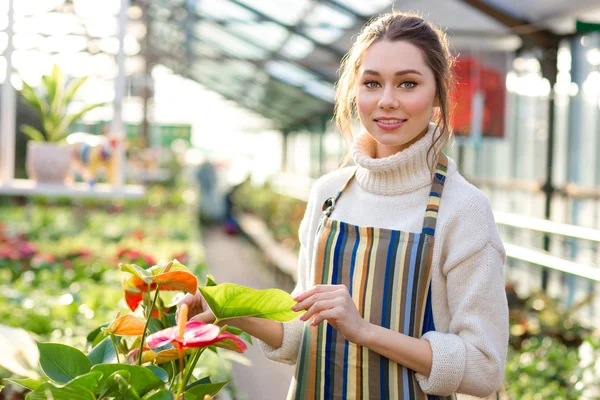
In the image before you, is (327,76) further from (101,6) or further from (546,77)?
(101,6)

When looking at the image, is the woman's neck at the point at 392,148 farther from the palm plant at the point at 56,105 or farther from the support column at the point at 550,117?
the support column at the point at 550,117

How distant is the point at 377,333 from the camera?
1212mm

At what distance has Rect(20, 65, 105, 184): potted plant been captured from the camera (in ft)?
13.6

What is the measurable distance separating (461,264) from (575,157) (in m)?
5.36

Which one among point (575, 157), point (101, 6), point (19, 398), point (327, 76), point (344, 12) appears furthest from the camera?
point (327, 76)

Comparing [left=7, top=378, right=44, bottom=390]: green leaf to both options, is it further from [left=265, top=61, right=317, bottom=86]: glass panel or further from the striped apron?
[left=265, top=61, right=317, bottom=86]: glass panel

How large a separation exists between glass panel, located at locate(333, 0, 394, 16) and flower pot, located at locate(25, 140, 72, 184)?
4309 mm

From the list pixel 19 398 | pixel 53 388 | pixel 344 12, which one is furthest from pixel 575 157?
pixel 53 388

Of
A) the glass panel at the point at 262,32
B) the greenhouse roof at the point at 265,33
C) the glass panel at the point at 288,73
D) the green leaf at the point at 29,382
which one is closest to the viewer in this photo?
the green leaf at the point at 29,382

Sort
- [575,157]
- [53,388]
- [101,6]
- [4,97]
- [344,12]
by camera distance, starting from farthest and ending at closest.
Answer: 1. [344,12]
2. [575,157]
3. [101,6]
4. [4,97]
5. [53,388]

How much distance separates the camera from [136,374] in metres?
1.02

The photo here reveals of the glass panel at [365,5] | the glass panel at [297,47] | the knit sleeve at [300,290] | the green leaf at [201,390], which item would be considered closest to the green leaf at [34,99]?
the knit sleeve at [300,290]

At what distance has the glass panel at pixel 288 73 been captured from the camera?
12039 mm

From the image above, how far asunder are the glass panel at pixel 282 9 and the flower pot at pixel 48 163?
193 inches
